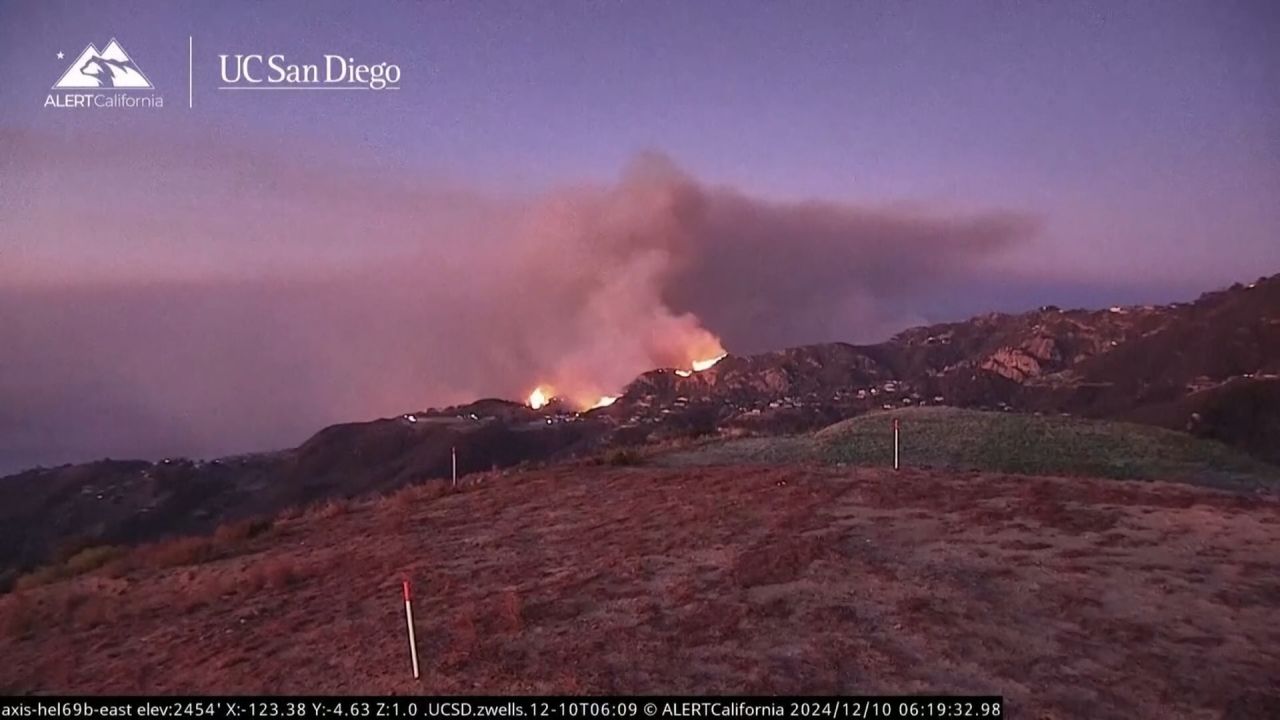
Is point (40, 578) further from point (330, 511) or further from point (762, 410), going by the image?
point (762, 410)

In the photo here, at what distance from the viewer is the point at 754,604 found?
1167 centimetres

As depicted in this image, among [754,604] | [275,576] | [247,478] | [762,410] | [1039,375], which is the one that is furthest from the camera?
[1039,375]

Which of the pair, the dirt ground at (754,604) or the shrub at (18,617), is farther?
the shrub at (18,617)

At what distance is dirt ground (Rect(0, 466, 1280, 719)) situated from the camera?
9.38 meters

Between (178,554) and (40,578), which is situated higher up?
(178,554)

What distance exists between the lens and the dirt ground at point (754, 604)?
9375mm

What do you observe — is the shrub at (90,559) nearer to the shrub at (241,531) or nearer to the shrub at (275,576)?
the shrub at (241,531)

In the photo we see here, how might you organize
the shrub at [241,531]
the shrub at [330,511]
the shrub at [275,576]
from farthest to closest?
the shrub at [330,511]
the shrub at [241,531]
the shrub at [275,576]

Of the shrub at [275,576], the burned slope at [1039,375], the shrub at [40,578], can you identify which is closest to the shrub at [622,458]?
the shrub at [275,576]

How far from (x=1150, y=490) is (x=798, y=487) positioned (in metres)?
6.41

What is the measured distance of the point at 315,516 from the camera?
2417 centimetres

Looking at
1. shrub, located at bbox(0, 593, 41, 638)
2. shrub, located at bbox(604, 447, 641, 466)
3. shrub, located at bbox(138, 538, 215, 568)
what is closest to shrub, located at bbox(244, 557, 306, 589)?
shrub, located at bbox(0, 593, 41, 638)

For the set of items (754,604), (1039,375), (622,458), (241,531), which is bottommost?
(241,531)

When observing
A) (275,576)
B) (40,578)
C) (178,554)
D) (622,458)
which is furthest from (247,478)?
(275,576)
